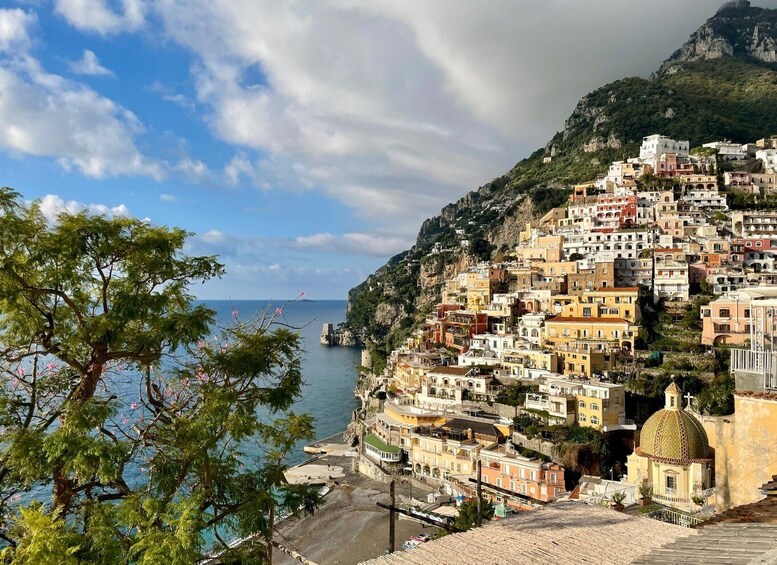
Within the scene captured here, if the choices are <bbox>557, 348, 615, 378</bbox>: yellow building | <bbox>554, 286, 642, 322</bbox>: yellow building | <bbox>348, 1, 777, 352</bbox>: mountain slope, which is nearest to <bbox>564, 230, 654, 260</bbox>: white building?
<bbox>554, 286, 642, 322</bbox>: yellow building

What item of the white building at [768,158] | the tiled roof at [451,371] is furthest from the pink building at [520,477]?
the white building at [768,158]

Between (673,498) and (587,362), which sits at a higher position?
(587,362)

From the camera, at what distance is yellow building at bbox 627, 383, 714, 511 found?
21.9 m

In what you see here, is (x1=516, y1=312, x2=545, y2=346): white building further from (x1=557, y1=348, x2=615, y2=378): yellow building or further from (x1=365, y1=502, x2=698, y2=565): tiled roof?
(x1=365, y1=502, x2=698, y2=565): tiled roof

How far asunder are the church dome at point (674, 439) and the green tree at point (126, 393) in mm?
19618

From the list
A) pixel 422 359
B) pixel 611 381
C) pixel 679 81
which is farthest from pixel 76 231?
pixel 679 81

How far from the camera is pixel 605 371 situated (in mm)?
38281

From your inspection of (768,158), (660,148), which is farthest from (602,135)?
(768,158)

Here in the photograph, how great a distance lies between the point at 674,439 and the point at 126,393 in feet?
74.0

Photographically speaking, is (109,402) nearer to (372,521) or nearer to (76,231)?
(76,231)

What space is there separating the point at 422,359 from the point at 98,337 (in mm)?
42451

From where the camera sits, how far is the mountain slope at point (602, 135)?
89.2m

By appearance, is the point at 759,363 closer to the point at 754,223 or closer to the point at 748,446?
the point at 748,446

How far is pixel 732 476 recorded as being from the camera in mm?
9406
